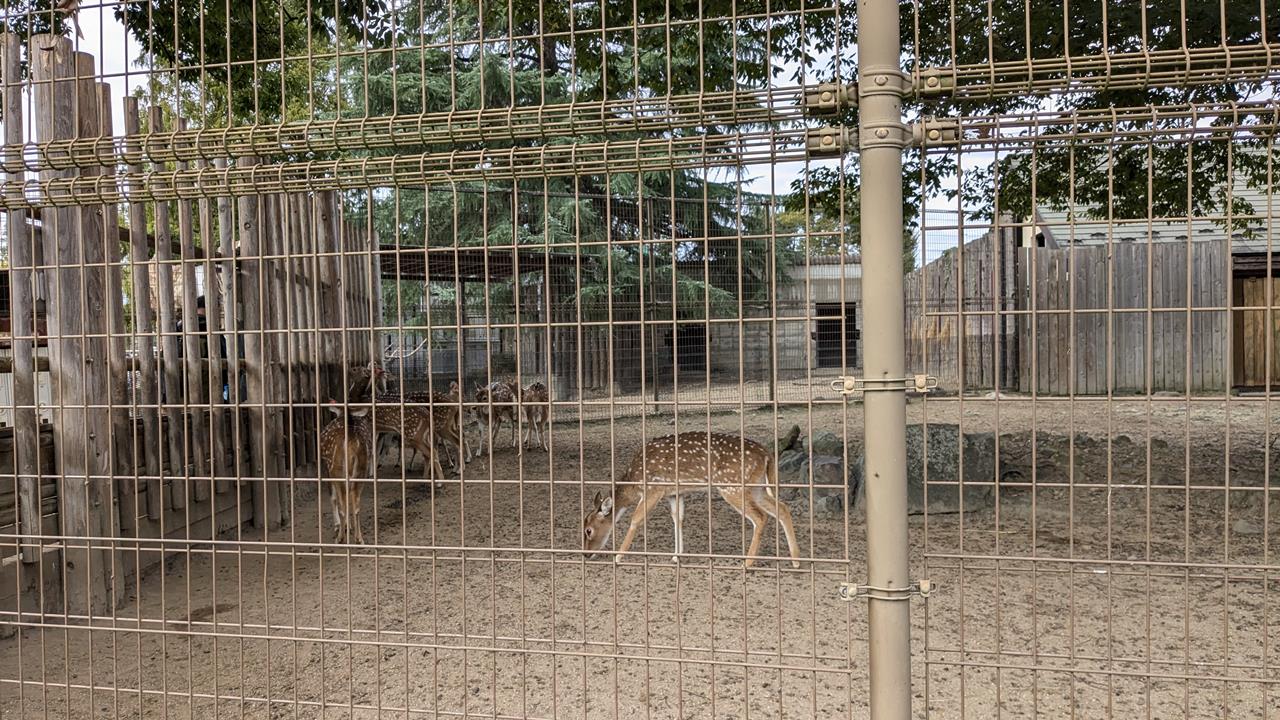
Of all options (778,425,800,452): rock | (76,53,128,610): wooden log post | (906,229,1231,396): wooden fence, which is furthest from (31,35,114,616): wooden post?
(906,229,1231,396): wooden fence

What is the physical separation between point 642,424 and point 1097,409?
39.1 feet

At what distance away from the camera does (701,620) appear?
19.0 feet

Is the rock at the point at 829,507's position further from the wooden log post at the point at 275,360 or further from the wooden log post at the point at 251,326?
the wooden log post at the point at 275,360

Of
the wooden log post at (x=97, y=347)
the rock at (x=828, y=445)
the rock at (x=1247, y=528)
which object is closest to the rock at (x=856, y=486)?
the rock at (x=828, y=445)

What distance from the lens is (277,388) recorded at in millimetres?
9250

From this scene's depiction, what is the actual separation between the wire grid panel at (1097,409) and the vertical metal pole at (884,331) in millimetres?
111

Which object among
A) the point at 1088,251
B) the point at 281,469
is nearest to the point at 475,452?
the point at 281,469

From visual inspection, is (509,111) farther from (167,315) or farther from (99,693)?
(167,315)

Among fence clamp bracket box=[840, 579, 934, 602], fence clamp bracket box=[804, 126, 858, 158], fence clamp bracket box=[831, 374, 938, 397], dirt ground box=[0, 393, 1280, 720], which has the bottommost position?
dirt ground box=[0, 393, 1280, 720]

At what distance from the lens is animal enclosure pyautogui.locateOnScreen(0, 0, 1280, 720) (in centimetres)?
261

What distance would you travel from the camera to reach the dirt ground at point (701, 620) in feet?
9.59

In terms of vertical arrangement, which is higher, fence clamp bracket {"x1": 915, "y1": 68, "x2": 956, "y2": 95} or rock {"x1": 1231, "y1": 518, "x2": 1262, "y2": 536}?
fence clamp bracket {"x1": 915, "y1": 68, "x2": 956, "y2": 95}

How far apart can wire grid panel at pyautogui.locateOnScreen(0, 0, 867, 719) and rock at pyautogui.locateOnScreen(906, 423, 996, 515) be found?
0.87 meters

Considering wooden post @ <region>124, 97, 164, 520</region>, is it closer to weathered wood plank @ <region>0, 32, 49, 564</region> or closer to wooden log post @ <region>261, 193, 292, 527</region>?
weathered wood plank @ <region>0, 32, 49, 564</region>
